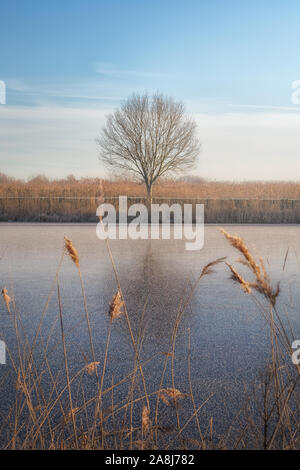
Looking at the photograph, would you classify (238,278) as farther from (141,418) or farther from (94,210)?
(94,210)

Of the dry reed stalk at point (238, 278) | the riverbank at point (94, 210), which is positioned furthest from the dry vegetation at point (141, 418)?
the riverbank at point (94, 210)

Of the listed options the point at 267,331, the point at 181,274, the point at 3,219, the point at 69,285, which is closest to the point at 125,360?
the point at 267,331

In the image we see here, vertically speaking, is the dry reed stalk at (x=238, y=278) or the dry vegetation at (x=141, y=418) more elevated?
the dry reed stalk at (x=238, y=278)

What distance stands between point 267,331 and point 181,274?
3.20m

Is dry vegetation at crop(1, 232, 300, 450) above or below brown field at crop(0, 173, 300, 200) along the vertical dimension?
below

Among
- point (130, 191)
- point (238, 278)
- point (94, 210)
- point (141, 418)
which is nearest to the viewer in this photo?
point (238, 278)

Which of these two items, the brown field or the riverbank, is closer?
the riverbank

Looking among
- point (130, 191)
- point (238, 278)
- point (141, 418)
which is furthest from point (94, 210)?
point (238, 278)

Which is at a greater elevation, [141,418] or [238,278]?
[238,278]

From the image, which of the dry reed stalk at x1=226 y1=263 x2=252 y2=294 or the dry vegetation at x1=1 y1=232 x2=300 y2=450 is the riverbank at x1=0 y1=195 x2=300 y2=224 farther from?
the dry reed stalk at x1=226 y1=263 x2=252 y2=294

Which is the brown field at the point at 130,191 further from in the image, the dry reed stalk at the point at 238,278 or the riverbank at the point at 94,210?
the dry reed stalk at the point at 238,278

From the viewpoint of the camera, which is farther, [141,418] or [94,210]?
[94,210]

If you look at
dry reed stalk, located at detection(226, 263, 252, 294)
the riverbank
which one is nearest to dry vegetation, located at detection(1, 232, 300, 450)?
dry reed stalk, located at detection(226, 263, 252, 294)

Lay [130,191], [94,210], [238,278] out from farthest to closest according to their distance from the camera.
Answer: [130,191], [94,210], [238,278]
